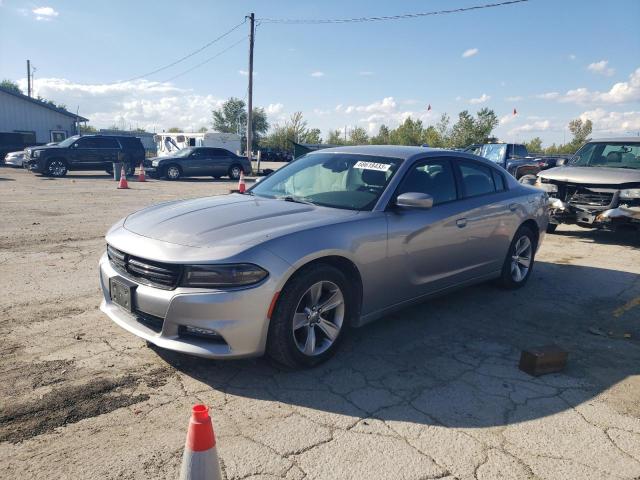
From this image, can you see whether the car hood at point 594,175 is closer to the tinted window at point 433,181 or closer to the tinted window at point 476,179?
the tinted window at point 476,179

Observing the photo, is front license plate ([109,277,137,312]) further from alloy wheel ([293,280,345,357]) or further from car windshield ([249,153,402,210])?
car windshield ([249,153,402,210])

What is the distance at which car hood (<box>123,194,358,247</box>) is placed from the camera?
3.38 meters

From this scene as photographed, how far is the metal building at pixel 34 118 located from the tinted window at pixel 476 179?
35.3 meters

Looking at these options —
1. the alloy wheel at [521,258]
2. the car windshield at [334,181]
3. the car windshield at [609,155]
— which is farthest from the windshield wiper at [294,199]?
the car windshield at [609,155]

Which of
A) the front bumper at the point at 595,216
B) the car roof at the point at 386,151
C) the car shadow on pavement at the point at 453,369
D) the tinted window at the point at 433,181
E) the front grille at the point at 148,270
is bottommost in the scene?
the car shadow on pavement at the point at 453,369

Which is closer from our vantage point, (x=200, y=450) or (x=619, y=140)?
(x=200, y=450)

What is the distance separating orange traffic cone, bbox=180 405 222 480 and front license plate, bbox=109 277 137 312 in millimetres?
1624

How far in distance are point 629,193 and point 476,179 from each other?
4607 millimetres

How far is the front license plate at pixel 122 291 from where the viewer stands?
133 inches

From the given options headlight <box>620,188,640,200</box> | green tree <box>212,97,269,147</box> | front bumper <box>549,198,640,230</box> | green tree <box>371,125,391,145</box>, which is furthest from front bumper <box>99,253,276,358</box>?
green tree <box>212,97,269,147</box>

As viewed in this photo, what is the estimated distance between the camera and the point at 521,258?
5.98 m

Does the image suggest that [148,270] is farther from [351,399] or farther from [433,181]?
[433,181]

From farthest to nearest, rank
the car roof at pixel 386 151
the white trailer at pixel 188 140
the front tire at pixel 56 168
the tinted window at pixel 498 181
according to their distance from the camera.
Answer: the white trailer at pixel 188 140
the front tire at pixel 56 168
the tinted window at pixel 498 181
the car roof at pixel 386 151

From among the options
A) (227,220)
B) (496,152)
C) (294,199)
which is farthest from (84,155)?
(227,220)
